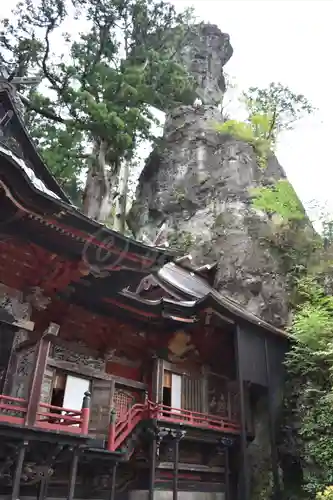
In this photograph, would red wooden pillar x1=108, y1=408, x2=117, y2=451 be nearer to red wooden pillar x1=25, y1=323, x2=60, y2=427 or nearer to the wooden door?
the wooden door

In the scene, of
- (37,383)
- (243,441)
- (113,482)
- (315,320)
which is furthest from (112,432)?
(315,320)

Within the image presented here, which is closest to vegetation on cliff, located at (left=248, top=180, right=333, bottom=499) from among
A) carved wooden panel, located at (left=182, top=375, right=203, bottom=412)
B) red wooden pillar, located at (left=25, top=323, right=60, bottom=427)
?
carved wooden panel, located at (left=182, top=375, right=203, bottom=412)

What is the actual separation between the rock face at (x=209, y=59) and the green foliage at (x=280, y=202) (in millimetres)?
11647

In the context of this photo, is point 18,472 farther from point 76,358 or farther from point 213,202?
point 213,202

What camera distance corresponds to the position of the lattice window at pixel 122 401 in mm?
11258

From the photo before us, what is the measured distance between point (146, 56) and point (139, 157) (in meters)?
6.09

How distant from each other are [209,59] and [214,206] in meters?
16.2

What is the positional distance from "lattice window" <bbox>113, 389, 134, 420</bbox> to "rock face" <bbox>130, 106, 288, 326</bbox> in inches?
315

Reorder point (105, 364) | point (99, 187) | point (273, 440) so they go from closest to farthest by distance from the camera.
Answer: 1. point (105, 364)
2. point (273, 440)
3. point (99, 187)

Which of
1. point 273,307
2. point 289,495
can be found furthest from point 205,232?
point 289,495

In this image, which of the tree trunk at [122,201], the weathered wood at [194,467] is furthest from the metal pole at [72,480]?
the tree trunk at [122,201]

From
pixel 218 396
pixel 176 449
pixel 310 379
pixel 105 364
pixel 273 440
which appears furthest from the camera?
pixel 218 396

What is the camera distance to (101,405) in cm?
1036

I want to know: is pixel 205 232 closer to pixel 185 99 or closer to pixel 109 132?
pixel 109 132
